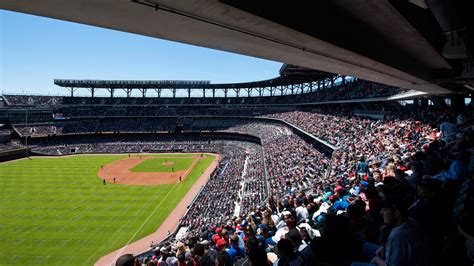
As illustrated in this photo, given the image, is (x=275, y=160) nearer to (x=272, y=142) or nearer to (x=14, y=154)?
(x=272, y=142)

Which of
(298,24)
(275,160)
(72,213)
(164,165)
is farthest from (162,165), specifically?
(298,24)

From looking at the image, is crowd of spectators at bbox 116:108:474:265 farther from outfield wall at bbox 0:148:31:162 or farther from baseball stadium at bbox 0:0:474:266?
outfield wall at bbox 0:148:31:162

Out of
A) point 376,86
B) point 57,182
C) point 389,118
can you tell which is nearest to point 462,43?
point 389,118

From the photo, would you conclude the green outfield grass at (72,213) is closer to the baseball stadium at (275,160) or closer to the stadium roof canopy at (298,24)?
the baseball stadium at (275,160)

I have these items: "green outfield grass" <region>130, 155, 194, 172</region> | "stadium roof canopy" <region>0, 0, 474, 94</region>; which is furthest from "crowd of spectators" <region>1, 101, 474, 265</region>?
"green outfield grass" <region>130, 155, 194, 172</region>

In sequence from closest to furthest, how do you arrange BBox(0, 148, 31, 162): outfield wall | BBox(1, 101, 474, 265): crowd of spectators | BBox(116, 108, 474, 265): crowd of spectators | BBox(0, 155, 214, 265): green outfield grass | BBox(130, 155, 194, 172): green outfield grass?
BBox(116, 108, 474, 265): crowd of spectators, BBox(1, 101, 474, 265): crowd of spectators, BBox(0, 155, 214, 265): green outfield grass, BBox(130, 155, 194, 172): green outfield grass, BBox(0, 148, 31, 162): outfield wall

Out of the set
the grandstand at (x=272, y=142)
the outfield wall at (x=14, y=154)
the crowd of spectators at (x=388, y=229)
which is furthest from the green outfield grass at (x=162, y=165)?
the crowd of spectators at (x=388, y=229)

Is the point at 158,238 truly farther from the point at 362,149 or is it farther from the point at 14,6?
the point at 14,6
